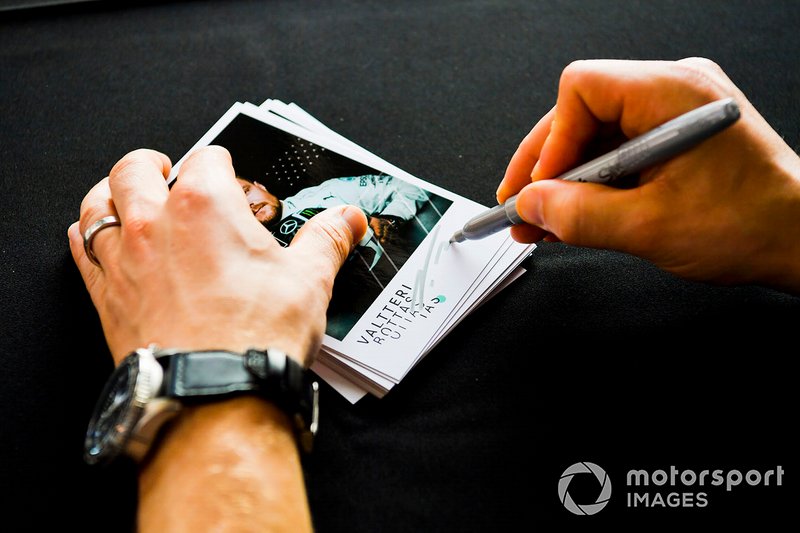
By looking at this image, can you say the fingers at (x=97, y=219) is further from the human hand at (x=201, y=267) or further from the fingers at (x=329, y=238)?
the fingers at (x=329, y=238)

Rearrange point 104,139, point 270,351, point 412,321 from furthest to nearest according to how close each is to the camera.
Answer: point 104,139
point 412,321
point 270,351

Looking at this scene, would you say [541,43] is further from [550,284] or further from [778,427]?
[778,427]

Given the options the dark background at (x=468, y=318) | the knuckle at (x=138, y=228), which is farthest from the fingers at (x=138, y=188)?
the dark background at (x=468, y=318)

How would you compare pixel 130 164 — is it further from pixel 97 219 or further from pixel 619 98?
pixel 619 98

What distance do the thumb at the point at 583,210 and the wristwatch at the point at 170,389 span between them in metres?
0.28

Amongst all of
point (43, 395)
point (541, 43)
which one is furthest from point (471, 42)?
point (43, 395)

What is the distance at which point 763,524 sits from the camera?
0.55 m

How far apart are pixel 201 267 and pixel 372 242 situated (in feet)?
0.69

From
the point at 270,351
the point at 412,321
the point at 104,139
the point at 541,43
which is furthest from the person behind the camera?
the point at 541,43

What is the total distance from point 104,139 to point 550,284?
57cm

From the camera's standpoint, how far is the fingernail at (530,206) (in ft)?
2.09

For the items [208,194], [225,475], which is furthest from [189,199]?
[225,475]

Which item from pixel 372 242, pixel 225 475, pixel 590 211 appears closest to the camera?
pixel 225 475

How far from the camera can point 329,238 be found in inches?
26.6
